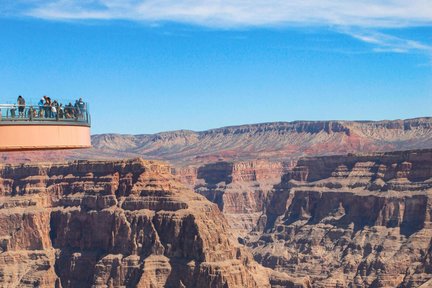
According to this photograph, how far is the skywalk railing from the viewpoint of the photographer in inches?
1181

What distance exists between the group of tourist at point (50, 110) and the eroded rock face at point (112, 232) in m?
106

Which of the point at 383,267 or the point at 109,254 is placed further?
the point at 383,267

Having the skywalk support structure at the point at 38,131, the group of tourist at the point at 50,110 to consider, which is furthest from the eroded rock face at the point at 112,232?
the skywalk support structure at the point at 38,131

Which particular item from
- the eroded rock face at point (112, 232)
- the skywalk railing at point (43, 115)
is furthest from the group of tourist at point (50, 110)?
the eroded rock face at point (112, 232)

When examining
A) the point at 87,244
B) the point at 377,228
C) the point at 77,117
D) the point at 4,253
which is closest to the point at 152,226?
the point at 87,244

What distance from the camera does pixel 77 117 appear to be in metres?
33.4

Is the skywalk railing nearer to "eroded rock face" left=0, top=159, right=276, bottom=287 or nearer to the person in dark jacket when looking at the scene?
the person in dark jacket

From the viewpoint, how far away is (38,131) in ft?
99.5

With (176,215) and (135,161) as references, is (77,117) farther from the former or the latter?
(135,161)

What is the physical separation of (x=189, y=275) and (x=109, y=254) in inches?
726

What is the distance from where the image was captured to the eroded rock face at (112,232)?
144 metres

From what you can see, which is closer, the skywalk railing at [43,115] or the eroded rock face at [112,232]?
the skywalk railing at [43,115]

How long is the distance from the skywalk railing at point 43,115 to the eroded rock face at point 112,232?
10685 centimetres

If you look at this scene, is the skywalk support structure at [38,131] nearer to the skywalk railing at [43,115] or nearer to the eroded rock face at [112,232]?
the skywalk railing at [43,115]
